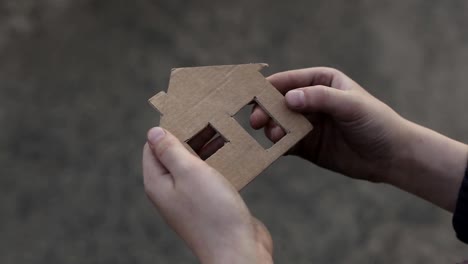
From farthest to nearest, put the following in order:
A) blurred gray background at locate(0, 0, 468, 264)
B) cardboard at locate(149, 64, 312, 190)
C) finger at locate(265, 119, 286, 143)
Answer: blurred gray background at locate(0, 0, 468, 264)
finger at locate(265, 119, 286, 143)
cardboard at locate(149, 64, 312, 190)

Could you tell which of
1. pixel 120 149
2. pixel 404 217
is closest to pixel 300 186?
pixel 404 217

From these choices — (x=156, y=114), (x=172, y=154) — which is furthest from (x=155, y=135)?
(x=156, y=114)

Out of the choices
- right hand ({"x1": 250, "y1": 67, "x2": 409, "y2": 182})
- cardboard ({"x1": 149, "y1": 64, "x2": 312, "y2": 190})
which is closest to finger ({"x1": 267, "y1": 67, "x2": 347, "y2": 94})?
right hand ({"x1": 250, "y1": 67, "x2": 409, "y2": 182})

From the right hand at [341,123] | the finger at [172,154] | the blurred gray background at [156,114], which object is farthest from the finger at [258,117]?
the blurred gray background at [156,114]

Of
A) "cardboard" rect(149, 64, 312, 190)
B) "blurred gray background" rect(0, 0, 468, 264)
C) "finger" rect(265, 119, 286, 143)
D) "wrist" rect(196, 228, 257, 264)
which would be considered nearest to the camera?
"wrist" rect(196, 228, 257, 264)

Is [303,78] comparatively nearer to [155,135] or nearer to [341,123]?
[341,123]

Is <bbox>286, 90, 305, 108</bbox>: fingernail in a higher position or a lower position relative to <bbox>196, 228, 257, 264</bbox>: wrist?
higher

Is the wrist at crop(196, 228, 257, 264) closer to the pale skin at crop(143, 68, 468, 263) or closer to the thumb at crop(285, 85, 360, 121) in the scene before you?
the pale skin at crop(143, 68, 468, 263)
